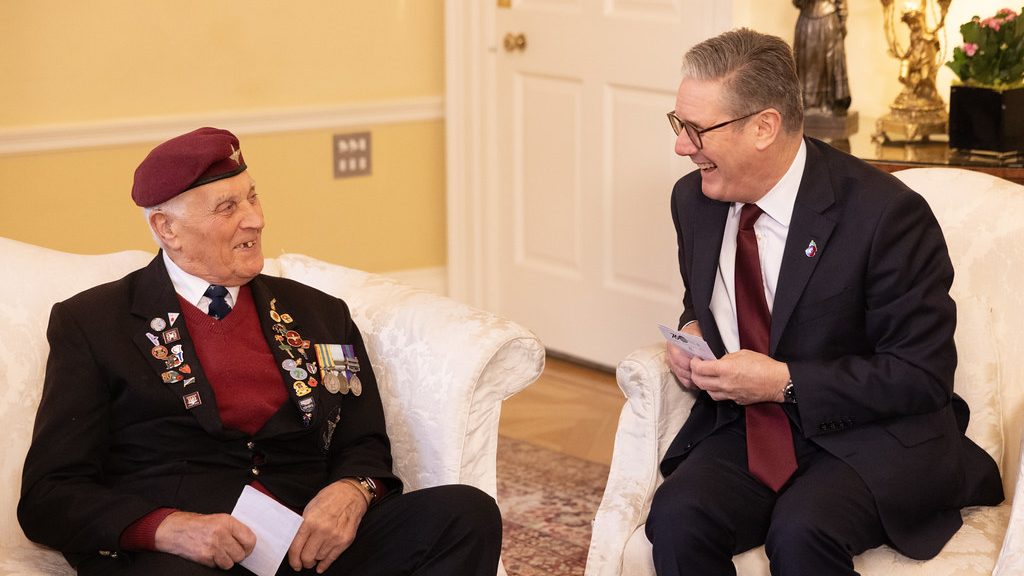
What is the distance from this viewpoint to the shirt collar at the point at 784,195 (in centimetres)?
235

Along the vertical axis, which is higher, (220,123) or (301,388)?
(220,123)

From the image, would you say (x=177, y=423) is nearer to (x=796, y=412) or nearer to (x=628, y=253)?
(x=796, y=412)

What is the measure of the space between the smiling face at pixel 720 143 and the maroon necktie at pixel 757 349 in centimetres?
5

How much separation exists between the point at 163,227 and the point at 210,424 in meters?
0.35

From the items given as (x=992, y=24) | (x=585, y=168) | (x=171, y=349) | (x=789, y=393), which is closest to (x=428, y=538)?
(x=171, y=349)

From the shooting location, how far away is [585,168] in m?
4.39

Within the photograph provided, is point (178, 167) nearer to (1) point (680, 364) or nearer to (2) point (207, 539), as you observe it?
(2) point (207, 539)

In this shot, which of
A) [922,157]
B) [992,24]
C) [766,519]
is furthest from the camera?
[922,157]

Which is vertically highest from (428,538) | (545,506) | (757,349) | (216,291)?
(216,291)

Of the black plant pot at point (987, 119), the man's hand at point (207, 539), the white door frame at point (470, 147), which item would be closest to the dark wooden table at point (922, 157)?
the black plant pot at point (987, 119)

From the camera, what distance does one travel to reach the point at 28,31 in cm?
396

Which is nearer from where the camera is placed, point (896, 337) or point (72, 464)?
point (72, 464)

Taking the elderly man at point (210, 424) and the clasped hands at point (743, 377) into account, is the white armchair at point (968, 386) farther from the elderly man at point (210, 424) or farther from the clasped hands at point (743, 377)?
the elderly man at point (210, 424)

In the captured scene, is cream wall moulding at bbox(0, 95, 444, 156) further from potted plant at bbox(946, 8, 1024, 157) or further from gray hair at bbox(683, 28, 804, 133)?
gray hair at bbox(683, 28, 804, 133)
